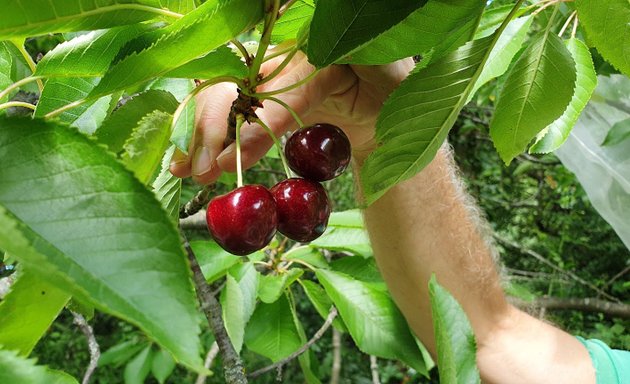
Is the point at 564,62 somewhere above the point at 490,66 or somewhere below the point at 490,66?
above

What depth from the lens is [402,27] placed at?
54 centimetres

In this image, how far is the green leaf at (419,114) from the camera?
24.0 inches

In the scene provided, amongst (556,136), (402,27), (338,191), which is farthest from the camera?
(338,191)

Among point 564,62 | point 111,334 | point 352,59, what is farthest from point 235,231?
point 111,334

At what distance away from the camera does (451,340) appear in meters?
0.90

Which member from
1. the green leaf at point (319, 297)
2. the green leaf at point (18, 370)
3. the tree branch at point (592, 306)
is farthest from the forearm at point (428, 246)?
the green leaf at point (18, 370)

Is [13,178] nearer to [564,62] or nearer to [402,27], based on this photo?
[402,27]

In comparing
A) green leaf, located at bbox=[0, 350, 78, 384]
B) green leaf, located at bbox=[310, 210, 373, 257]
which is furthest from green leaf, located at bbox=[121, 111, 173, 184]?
green leaf, located at bbox=[310, 210, 373, 257]

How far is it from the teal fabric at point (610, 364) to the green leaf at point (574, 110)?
1107 millimetres

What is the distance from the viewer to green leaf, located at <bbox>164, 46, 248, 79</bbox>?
565 millimetres

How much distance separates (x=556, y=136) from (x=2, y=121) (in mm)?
760

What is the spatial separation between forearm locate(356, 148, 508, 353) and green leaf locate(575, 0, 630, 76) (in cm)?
88

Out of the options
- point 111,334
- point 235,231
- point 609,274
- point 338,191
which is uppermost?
point 235,231

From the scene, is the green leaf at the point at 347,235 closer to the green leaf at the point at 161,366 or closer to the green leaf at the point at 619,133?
the green leaf at the point at 619,133
